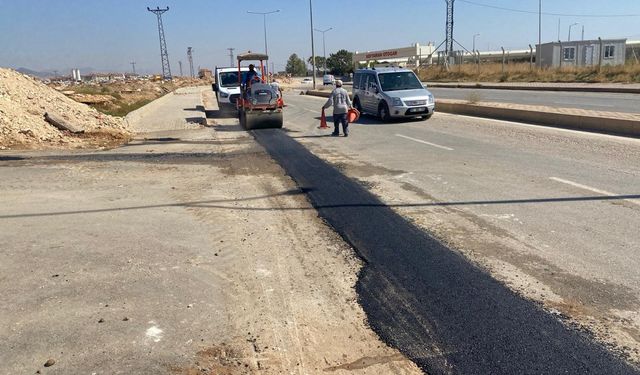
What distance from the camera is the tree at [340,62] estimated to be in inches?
3942

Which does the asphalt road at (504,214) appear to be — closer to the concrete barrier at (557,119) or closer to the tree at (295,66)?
the concrete barrier at (557,119)

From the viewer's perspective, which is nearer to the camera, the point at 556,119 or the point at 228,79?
the point at 556,119

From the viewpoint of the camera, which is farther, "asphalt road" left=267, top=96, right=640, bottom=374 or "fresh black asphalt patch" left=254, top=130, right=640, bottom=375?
"asphalt road" left=267, top=96, right=640, bottom=374

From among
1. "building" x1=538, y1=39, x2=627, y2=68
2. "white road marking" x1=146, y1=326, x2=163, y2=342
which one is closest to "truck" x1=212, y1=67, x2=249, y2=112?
"white road marking" x1=146, y1=326, x2=163, y2=342

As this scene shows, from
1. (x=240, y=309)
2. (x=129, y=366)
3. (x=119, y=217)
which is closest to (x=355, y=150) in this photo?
(x=119, y=217)

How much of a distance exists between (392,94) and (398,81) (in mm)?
1062

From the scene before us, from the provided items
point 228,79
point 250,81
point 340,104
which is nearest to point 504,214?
point 340,104

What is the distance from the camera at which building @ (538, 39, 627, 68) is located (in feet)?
154

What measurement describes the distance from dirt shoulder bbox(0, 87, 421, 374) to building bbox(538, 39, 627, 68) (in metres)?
44.2

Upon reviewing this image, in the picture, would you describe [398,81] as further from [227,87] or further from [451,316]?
[451,316]

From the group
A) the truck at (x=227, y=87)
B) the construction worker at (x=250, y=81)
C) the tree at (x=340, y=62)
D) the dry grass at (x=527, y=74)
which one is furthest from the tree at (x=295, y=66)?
the construction worker at (x=250, y=81)

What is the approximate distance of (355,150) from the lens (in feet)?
42.0

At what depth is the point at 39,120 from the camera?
661 inches

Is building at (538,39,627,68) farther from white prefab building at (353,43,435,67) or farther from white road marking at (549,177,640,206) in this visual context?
white road marking at (549,177,640,206)
